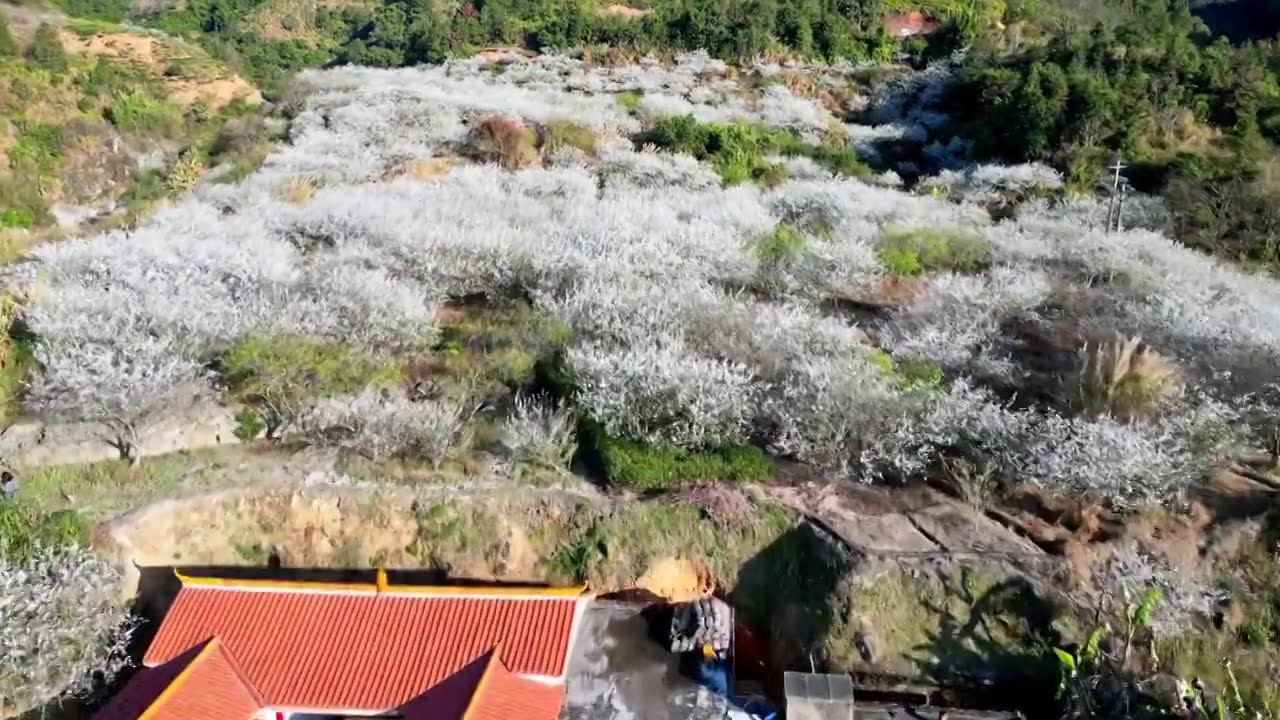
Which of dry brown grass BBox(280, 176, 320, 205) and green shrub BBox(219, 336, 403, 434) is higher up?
dry brown grass BBox(280, 176, 320, 205)

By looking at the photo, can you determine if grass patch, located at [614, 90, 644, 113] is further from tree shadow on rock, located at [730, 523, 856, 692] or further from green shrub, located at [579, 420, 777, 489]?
tree shadow on rock, located at [730, 523, 856, 692]

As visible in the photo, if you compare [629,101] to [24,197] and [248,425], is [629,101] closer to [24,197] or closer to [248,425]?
[24,197]

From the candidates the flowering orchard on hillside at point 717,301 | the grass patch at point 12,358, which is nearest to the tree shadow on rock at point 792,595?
the flowering orchard on hillside at point 717,301

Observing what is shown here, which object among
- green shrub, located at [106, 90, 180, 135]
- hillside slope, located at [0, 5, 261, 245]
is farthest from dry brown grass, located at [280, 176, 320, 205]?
green shrub, located at [106, 90, 180, 135]

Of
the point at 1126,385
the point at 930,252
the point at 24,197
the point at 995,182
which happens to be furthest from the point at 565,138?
the point at 1126,385

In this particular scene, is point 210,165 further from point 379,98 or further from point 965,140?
point 965,140

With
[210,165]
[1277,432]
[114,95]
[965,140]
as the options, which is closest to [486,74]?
[210,165]

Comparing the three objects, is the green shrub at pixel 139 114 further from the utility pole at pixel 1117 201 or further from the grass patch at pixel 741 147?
the utility pole at pixel 1117 201
